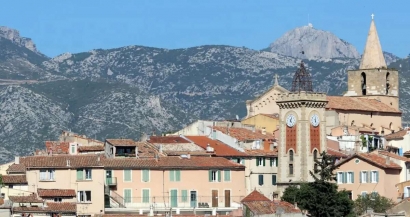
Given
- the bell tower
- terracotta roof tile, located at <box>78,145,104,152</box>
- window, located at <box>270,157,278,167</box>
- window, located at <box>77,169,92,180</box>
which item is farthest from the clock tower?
the bell tower

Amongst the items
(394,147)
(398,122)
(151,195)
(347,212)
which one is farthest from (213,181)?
(398,122)

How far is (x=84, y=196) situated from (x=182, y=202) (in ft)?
30.6

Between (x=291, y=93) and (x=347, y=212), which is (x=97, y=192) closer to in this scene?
(x=347, y=212)

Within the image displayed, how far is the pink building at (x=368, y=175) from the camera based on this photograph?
4734 inches

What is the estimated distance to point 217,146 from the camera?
127 meters

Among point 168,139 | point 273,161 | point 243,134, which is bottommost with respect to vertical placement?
point 273,161

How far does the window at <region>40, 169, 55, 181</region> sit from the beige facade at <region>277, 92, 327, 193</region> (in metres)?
22.9

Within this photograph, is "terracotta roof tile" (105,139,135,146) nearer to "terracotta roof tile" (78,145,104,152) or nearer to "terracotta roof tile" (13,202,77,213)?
"terracotta roof tile" (78,145,104,152)

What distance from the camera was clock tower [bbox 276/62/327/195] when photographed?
129 meters

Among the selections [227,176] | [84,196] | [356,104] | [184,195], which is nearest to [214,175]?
[227,176]

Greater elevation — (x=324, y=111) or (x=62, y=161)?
(x=324, y=111)

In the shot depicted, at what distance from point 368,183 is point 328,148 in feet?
40.0

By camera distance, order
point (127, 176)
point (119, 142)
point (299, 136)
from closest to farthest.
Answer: point (127, 176) < point (119, 142) < point (299, 136)

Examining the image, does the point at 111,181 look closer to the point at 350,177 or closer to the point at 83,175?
the point at 83,175
